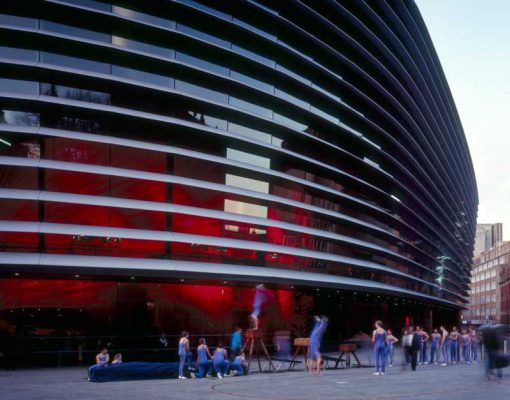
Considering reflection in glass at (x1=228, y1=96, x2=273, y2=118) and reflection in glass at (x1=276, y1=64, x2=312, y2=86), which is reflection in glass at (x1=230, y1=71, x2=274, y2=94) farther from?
reflection in glass at (x1=276, y1=64, x2=312, y2=86)

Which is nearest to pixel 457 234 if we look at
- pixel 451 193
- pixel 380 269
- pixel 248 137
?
pixel 451 193

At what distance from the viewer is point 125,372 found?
18.5 meters

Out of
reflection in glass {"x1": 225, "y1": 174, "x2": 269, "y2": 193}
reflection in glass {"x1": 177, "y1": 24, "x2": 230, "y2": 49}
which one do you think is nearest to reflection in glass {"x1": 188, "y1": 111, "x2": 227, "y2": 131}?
reflection in glass {"x1": 225, "y1": 174, "x2": 269, "y2": 193}

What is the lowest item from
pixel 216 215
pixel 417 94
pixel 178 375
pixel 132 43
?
pixel 178 375

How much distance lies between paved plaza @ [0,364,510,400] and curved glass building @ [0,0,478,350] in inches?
347

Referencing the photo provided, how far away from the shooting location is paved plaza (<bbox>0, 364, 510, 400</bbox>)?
13.8 metres

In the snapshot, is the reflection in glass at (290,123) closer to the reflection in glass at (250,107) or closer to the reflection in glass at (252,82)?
the reflection in glass at (250,107)

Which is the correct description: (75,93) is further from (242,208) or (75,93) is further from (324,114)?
(324,114)

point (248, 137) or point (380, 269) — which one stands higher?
point (248, 137)

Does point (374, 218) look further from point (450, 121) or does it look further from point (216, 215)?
point (450, 121)

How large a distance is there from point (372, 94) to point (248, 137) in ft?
58.9

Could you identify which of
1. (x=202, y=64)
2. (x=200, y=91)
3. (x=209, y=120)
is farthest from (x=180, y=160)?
(x=202, y=64)

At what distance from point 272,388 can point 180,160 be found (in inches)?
754

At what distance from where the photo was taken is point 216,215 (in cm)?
3053
